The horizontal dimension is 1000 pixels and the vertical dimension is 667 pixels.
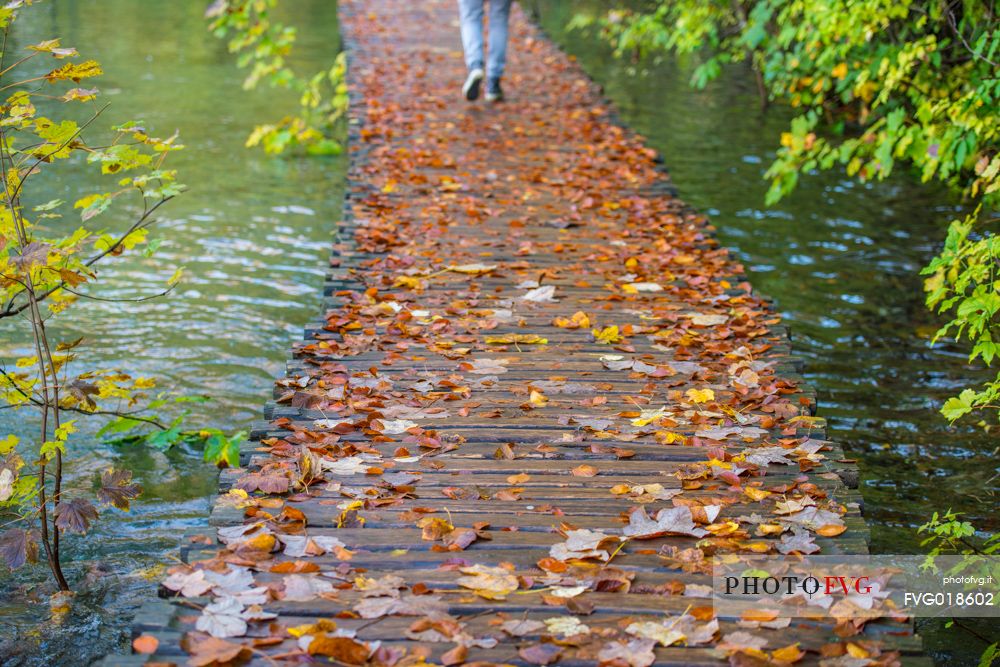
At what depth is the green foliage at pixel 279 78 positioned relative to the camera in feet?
25.0

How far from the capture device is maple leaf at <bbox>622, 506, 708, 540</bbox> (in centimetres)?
297

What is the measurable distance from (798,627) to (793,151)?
14.4ft

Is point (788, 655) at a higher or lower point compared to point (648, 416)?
lower

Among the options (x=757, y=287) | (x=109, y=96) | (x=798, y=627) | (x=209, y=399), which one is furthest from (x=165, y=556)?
(x=109, y=96)

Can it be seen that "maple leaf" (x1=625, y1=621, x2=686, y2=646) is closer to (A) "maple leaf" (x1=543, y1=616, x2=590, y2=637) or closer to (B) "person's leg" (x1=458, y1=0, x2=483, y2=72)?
(A) "maple leaf" (x1=543, y1=616, x2=590, y2=637)

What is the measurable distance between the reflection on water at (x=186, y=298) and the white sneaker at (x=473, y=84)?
1.60 meters

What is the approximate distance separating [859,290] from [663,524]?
17.1ft

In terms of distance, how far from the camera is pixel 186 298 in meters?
7.12

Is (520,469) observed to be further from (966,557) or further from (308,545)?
(966,557)

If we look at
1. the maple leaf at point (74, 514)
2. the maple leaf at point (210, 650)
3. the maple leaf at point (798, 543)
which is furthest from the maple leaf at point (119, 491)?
the maple leaf at point (798, 543)

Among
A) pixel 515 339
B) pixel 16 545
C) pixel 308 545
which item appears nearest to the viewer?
pixel 308 545

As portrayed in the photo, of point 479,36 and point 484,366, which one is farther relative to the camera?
point 479,36

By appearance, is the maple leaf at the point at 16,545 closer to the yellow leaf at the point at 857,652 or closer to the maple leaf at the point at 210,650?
the maple leaf at the point at 210,650

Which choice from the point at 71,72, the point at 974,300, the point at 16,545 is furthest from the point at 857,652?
the point at 71,72
